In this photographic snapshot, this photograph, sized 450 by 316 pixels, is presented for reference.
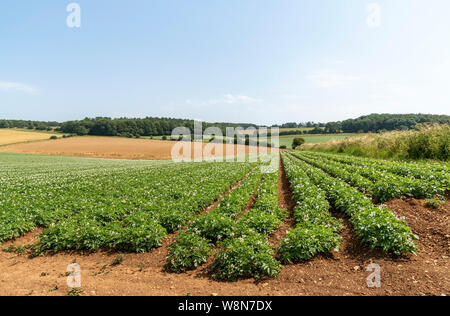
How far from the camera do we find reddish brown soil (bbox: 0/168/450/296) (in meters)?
4.94

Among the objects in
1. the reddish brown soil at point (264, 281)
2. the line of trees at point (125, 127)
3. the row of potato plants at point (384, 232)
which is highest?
the line of trees at point (125, 127)

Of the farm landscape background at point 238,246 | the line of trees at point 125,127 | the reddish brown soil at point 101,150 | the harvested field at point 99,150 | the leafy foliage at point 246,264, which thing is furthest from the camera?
the line of trees at point 125,127

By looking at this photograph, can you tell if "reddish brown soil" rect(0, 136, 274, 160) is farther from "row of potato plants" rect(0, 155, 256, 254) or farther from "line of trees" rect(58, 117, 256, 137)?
"row of potato plants" rect(0, 155, 256, 254)

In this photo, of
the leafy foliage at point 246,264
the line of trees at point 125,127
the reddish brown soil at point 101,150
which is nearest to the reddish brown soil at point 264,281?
the leafy foliage at point 246,264

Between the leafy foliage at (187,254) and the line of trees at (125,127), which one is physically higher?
the line of trees at (125,127)

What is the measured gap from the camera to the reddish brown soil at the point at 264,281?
16.2 ft

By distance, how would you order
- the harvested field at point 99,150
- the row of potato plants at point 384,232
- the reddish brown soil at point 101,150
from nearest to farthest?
the row of potato plants at point 384,232 < the harvested field at point 99,150 < the reddish brown soil at point 101,150

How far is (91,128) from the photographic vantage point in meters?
109

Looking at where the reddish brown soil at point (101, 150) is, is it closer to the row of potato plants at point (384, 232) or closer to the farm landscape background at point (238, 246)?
the farm landscape background at point (238, 246)

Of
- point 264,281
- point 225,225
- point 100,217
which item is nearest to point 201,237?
point 225,225

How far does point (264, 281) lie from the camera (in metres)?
5.36

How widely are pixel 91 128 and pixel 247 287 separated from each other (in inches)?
4855

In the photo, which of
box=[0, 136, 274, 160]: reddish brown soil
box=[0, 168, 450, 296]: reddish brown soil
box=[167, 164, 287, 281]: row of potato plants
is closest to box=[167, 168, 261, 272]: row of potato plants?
box=[167, 164, 287, 281]: row of potato plants

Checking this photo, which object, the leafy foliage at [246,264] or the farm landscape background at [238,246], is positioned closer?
the farm landscape background at [238,246]
